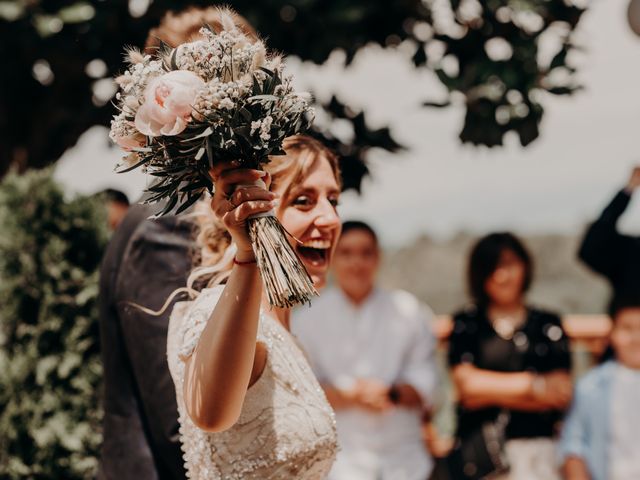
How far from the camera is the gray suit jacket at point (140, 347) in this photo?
7.98 feet

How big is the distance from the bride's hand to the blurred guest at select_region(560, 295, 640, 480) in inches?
122

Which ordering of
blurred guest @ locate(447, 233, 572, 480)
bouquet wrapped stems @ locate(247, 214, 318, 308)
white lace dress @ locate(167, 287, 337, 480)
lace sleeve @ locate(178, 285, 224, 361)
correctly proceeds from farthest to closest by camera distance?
blurred guest @ locate(447, 233, 572, 480), white lace dress @ locate(167, 287, 337, 480), lace sleeve @ locate(178, 285, 224, 361), bouquet wrapped stems @ locate(247, 214, 318, 308)

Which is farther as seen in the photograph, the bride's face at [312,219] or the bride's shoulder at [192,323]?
the bride's face at [312,219]

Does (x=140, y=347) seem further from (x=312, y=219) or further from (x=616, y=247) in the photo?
(x=616, y=247)

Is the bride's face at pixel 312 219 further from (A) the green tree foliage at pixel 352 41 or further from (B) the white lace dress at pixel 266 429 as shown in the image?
(A) the green tree foliage at pixel 352 41

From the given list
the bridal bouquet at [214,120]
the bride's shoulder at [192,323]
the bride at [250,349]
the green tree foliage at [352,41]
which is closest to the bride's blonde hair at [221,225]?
the bride at [250,349]

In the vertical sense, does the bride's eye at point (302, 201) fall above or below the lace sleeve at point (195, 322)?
above

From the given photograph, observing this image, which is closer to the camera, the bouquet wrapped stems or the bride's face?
the bouquet wrapped stems

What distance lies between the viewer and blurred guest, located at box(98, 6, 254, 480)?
2432 millimetres

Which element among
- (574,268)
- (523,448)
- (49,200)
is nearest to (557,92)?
(523,448)

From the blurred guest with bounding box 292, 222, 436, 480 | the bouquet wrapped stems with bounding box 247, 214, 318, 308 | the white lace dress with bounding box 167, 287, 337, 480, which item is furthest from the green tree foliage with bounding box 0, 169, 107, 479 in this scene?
the bouquet wrapped stems with bounding box 247, 214, 318, 308

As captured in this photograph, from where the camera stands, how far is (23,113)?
4.79 m

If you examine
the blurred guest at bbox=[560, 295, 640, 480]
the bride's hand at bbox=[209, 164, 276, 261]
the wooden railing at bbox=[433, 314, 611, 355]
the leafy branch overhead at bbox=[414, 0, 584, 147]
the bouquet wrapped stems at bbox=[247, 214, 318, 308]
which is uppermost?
the leafy branch overhead at bbox=[414, 0, 584, 147]

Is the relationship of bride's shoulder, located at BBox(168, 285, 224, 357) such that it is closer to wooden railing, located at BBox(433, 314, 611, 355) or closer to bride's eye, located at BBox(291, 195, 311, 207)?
bride's eye, located at BBox(291, 195, 311, 207)
